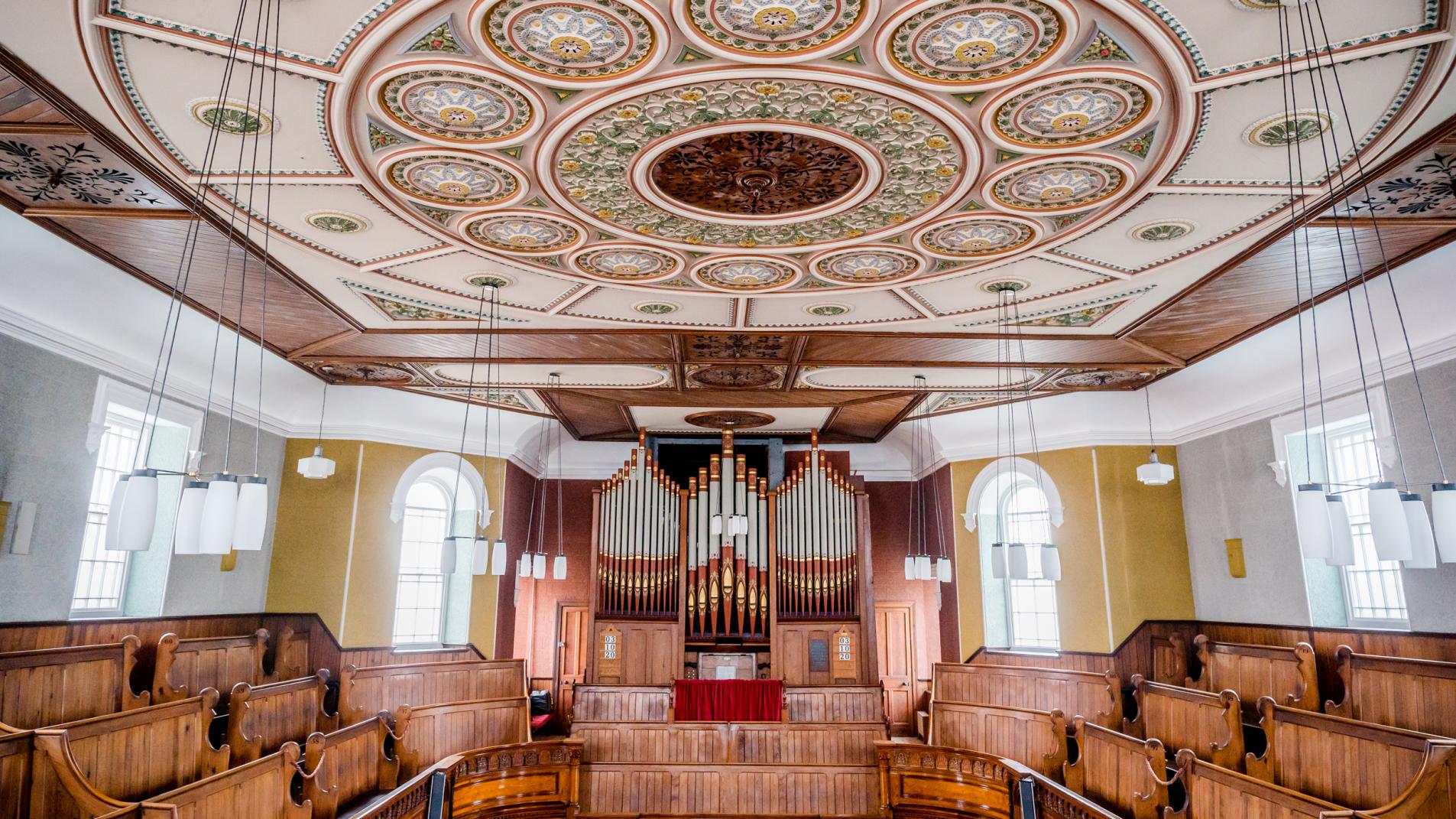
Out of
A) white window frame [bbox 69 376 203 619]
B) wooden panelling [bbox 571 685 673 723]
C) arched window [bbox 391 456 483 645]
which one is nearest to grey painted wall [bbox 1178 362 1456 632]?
wooden panelling [bbox 571 685 673 723]

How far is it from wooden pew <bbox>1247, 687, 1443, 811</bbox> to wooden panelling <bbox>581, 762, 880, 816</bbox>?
4126mm

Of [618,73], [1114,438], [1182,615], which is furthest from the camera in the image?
[1114,438]

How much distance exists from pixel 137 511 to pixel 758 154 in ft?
10.7

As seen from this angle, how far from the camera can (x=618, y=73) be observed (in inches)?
147

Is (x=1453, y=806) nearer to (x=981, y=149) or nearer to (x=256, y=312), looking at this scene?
(x=981, y=149)

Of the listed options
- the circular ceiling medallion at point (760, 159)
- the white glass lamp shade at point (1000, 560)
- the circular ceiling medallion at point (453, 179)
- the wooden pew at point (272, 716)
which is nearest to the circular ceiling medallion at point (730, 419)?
the white glass lamp shade at point (1000, 560)

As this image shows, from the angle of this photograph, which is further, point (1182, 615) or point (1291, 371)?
point (1182, 615)

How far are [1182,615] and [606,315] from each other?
23.9 ft

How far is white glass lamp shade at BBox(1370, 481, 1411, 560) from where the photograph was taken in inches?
127

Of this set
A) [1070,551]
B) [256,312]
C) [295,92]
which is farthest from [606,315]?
[1070,551]

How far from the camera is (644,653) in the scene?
10.9 meters

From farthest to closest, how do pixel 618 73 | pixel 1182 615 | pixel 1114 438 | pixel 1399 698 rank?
pixel 1114 438
pixel 1182 615
pixel 1399 698
pixel 618 73

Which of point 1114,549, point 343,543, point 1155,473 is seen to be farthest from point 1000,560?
point 343,543

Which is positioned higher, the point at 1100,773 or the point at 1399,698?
the point at 1399,698
